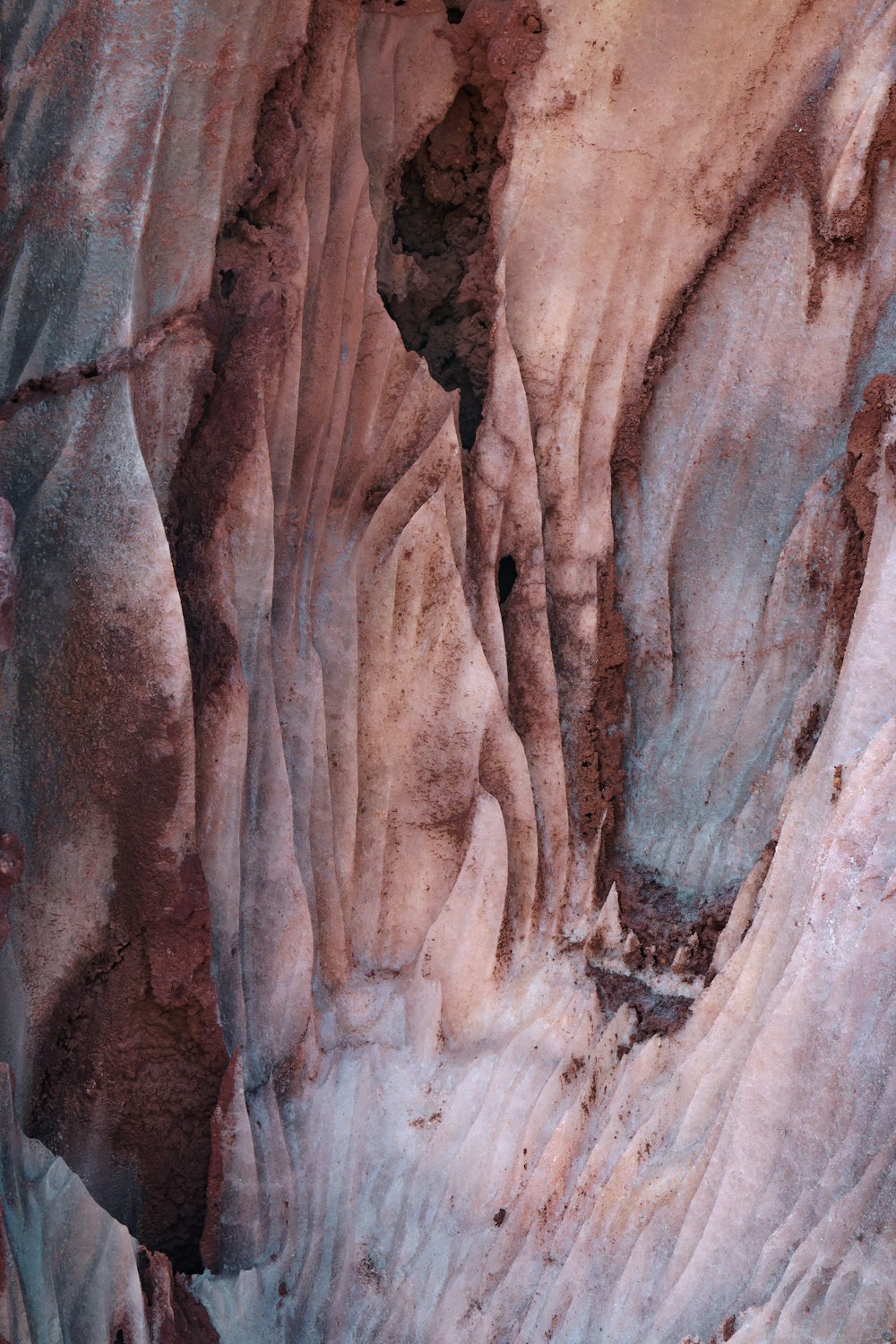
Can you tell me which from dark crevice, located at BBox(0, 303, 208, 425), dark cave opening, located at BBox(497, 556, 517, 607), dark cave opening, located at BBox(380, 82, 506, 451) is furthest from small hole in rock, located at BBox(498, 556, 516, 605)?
dark crevice, located at BBox(0, 303, 208, 425)

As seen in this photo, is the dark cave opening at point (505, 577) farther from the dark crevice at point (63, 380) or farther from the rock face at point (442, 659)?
the dark crevice at point (63, 380)

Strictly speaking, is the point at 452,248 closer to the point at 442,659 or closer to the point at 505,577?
the point at 505,577

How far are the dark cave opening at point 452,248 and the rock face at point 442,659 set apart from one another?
0.02 metres

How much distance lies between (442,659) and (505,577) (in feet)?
1.58

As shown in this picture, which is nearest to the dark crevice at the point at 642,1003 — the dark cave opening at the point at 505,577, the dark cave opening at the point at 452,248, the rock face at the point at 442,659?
the rock face at the point at 442,659

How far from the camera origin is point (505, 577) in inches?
226

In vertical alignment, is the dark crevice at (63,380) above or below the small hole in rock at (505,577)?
above

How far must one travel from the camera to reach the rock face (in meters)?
4.77

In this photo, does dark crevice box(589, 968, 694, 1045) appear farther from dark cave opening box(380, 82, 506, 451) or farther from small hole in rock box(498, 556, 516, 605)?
dark cave opening box(380, 82, 506, 451)

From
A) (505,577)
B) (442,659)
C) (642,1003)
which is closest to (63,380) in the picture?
(442,659)

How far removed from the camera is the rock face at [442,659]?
15.6ft

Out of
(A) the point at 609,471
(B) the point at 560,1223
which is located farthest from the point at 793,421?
(B) the point at 560,1223

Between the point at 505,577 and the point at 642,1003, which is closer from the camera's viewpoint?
the point at 642,1003

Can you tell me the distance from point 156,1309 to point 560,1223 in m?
1.30
